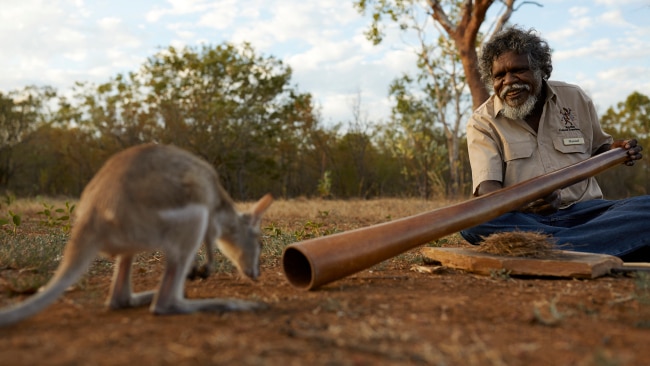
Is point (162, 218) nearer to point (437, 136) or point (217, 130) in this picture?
point (217, 130)

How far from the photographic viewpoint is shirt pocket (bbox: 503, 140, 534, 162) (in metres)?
5.27

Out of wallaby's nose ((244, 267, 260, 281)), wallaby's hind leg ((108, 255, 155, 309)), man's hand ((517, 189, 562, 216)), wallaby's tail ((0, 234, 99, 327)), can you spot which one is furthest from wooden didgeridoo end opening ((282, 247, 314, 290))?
man's hand ((517, 189, 562, 216))

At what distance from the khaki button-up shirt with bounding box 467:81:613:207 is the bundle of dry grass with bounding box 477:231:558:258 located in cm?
93

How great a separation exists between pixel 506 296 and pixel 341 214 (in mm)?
7289

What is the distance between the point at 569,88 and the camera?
18.4 ft

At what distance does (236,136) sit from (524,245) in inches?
763

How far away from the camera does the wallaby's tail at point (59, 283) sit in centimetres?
225

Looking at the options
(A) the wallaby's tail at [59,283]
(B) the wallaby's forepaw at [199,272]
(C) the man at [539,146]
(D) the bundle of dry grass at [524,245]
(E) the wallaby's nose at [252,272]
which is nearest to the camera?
(A) the wallaby's tail at [59,283]

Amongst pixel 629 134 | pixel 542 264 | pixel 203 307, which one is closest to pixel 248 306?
pixel 203 307

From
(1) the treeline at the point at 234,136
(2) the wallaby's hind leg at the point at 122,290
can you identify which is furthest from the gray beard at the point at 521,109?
(1) the treeline at the point at 234,136

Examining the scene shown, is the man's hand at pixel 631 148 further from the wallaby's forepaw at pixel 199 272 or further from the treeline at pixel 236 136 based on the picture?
the treeline at pixel 236 136

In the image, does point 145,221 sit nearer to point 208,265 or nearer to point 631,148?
point 208,265

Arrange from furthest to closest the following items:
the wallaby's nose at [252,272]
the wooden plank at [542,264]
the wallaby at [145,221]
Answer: the wooden plank at [542,264]
the wallaby's nose at [252,272]
the wallaby at [145,221]

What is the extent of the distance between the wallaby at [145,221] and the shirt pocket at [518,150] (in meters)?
3.32
